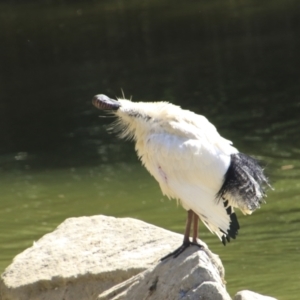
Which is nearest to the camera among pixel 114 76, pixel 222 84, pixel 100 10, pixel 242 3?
pixel 222 84

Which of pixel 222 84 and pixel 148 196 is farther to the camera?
pixel 222 84

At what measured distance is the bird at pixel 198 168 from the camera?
5316 mm

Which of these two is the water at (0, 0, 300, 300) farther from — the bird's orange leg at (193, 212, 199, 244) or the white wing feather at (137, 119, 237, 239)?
the white wing feather at (137, 119, 237, 239)

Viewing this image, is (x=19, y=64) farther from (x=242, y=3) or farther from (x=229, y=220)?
(x=229, y=220)

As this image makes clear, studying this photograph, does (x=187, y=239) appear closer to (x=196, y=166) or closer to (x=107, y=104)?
(x=196, y=166)

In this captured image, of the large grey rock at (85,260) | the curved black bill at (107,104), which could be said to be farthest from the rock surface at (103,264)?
the curved black bill at (107,104)

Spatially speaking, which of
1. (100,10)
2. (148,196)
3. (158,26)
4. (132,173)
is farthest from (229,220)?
(100,10)

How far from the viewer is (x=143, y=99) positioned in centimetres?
1316

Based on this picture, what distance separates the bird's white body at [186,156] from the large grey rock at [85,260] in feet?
2.37

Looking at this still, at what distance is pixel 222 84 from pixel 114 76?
2.13 meters

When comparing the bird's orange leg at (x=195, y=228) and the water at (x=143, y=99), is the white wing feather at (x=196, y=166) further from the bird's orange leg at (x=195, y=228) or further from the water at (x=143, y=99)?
the water at (x=143, y=99)

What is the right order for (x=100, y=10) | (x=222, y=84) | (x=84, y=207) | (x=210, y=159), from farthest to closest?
(x=100, y=10)
(x=222, y=84)
(x=84, y=207)
(x=210, y=159)

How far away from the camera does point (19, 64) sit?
17297mm

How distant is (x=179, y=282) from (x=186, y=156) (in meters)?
0.80
